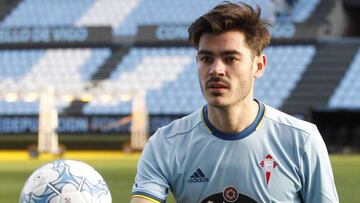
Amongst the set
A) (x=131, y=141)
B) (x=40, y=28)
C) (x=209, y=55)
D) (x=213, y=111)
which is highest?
(x=40, y=28)

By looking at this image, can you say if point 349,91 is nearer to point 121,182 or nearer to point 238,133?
point 121,182

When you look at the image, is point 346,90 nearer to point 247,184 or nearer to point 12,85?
point 12,85

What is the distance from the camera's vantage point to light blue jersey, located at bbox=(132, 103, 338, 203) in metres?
4.25

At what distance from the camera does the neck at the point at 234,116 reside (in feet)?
14.1

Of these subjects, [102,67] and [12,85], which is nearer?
[12,85]

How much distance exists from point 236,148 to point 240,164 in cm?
9

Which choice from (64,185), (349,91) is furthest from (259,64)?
(349,91)

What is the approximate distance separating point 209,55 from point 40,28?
123ft

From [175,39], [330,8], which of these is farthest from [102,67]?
[330,8]

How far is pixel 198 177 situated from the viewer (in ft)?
14.3

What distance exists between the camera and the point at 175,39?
129ft

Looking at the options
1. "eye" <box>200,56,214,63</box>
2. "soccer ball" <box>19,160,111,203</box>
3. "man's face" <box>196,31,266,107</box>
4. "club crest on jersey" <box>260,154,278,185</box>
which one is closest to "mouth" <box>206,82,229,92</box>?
"man's face" <box>196,31,266,107</box>

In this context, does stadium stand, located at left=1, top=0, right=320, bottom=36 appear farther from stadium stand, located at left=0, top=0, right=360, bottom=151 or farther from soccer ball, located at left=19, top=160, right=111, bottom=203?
soccer ball, located at left=19, top=160, right=111, bottom=203

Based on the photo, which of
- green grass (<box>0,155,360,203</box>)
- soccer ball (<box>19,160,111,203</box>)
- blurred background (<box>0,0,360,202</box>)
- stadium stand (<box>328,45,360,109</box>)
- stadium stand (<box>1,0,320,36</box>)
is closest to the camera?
soccer ball (<box>19,160,111,203</box>)
